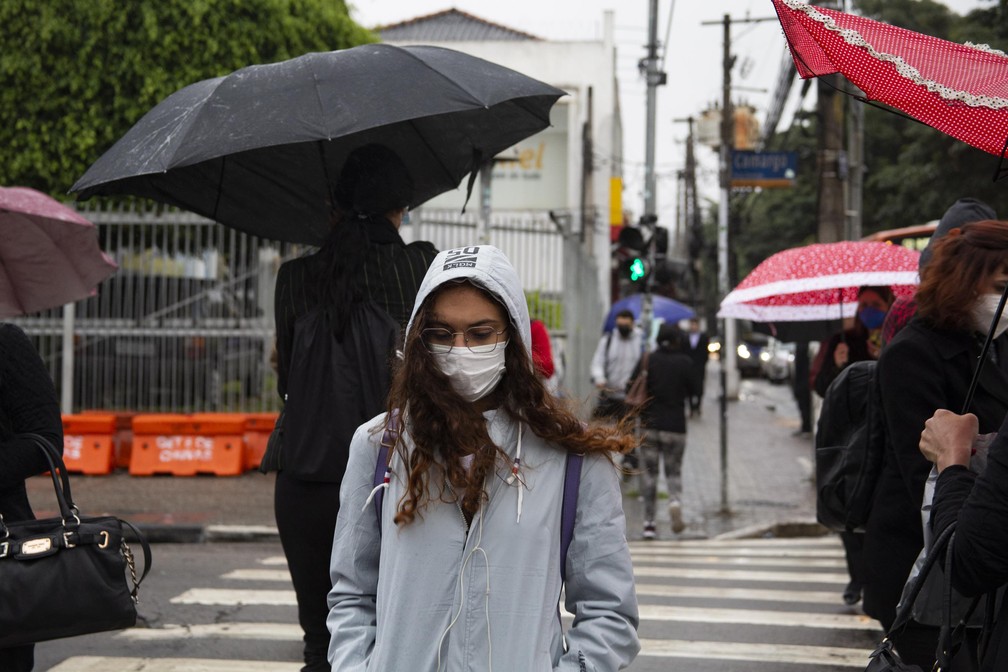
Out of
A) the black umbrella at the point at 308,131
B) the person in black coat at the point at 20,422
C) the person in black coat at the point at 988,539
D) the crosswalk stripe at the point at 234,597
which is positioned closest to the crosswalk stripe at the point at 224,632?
the crosswalk stripe at the point at 234,597

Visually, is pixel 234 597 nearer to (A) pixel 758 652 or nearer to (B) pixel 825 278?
(A) pixel 758 652

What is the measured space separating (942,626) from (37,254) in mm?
5078

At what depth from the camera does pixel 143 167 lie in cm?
451

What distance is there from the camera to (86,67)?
15.9 m

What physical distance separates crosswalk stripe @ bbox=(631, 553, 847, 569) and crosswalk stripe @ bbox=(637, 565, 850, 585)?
0.43m

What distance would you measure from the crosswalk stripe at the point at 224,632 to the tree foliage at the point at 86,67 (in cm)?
991

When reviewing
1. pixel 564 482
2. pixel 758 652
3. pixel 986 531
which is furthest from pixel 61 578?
pixel 758 652

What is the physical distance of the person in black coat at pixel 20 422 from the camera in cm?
384

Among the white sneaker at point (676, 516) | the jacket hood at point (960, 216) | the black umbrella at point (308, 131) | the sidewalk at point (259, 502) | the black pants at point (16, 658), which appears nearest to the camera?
the black pants at point (16, 658)

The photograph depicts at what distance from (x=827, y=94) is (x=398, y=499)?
13.3m

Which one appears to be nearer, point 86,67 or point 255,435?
point 255,435

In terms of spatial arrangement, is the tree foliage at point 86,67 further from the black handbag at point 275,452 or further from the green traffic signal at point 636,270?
the black handbag at point 275,452

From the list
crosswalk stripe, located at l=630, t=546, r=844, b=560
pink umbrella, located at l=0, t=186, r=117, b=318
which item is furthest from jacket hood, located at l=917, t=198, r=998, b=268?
crosswalk stripe, located at l=630, t=546, r=844, b=560

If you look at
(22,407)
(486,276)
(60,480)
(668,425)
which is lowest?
(668,425)
